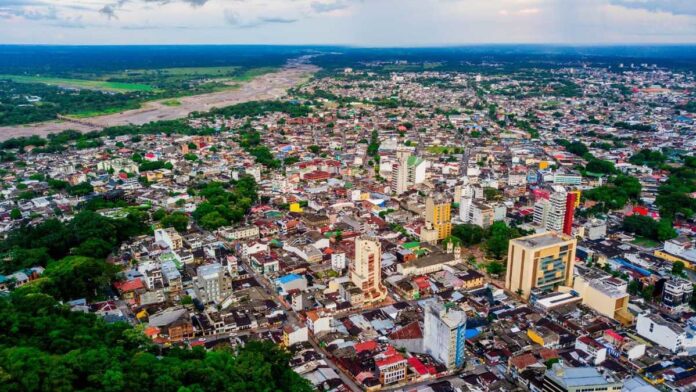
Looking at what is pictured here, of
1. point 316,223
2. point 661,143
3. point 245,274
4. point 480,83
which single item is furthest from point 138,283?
point 480,83

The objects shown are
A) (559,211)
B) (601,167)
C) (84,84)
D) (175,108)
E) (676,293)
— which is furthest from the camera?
(84,84)

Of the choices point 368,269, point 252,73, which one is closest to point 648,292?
point 368,269

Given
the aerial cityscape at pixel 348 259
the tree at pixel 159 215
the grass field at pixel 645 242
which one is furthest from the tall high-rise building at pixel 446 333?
the tree at pixel 159 215

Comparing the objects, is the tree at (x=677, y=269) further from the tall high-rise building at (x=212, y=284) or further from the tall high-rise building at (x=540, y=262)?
the tall high-rise building at (x=212, y=284)

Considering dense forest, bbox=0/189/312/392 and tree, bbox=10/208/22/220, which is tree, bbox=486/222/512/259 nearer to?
dense forest, bbox=0/189/312/392

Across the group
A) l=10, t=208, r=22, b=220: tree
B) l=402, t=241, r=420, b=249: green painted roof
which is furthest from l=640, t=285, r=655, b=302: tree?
l=10, t=208, r=22, b=220: tree

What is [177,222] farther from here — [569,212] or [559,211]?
[569,212]
